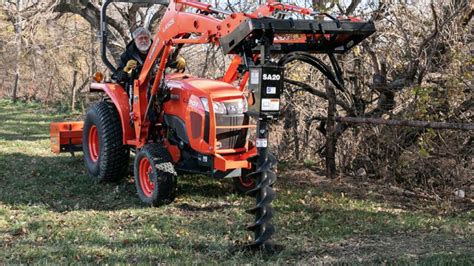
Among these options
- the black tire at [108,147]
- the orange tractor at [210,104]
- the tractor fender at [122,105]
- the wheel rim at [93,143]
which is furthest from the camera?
the wheel rim at [93,143]

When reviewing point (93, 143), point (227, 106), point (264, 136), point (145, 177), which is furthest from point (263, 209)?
point (93, 143)

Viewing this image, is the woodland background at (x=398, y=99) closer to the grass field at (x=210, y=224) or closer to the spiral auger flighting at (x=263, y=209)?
the grass field at (x=210, y=224)

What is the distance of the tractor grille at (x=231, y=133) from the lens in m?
6.81

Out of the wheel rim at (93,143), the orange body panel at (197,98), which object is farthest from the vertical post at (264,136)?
the wheel rim at (93,143)

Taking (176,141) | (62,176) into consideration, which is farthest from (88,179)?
(176,141)

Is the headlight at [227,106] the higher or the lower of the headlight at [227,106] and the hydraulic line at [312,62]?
the lower

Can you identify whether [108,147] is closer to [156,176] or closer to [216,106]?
[156,176]

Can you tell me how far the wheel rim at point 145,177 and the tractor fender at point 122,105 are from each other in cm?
71

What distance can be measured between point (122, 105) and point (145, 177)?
50.3 inches

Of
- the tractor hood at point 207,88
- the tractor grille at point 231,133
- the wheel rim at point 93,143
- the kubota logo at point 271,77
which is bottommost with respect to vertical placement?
the wheel rim at point 93,143

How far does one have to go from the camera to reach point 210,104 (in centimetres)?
670

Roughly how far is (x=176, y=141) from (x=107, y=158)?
130 cm

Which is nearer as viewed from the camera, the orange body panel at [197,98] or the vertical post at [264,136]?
the vertical post at [264,136]

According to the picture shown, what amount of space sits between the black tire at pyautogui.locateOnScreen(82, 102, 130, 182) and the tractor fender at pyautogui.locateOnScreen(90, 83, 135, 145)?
208mm
